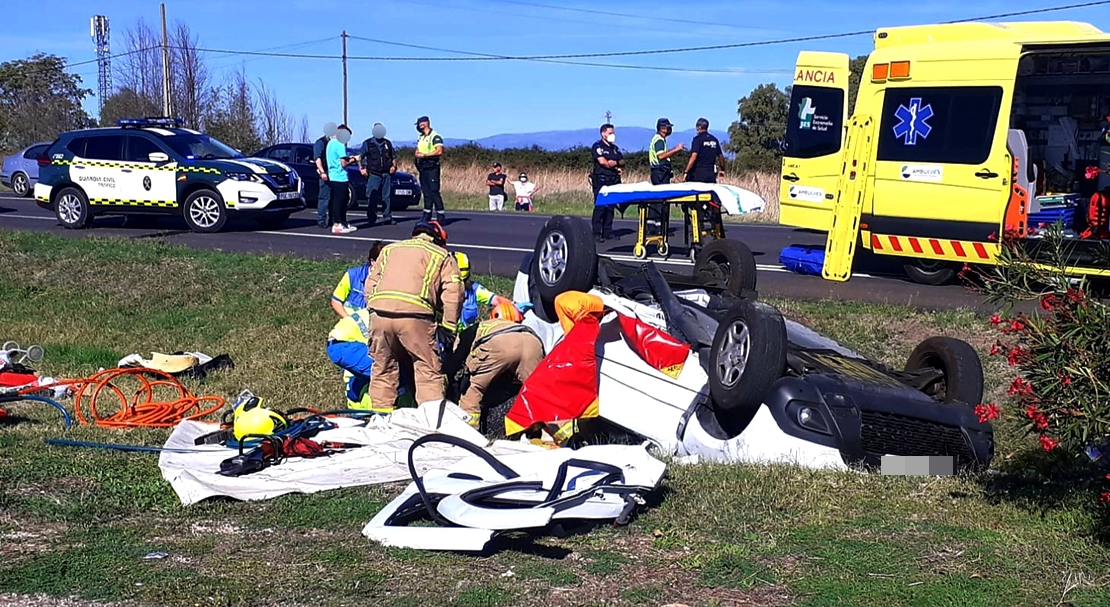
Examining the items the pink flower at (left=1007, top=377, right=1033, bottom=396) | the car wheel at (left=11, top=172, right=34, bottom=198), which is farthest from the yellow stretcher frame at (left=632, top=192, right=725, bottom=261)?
the car wheel at (left=11, top=172, right=34, bottom=198)

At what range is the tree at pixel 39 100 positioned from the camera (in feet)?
174

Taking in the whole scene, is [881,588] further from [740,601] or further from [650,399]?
[650,399]

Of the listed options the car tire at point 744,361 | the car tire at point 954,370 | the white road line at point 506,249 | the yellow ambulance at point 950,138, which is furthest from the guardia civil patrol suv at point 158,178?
the car tire at point 954,370

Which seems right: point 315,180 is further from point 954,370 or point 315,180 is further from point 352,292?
point 954,370

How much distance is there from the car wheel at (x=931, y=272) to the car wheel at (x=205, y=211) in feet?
35.1

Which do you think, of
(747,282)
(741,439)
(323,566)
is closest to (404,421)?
(741,439)

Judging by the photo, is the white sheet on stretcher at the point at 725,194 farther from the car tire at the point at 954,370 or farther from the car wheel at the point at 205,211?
the car wheel at the point at 205,211

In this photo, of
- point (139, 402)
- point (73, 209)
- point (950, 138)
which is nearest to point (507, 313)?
point (139, 402)

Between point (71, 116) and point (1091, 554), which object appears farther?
point (71, 116)

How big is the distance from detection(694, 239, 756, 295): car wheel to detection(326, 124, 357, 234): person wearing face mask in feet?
32.8

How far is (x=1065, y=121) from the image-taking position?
48.5 feet

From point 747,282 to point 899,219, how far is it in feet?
15.4

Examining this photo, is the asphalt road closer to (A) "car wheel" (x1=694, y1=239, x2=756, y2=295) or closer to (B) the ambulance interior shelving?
(B) the ambulance interior shelving

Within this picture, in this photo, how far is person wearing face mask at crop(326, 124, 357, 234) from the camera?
61.0ft
